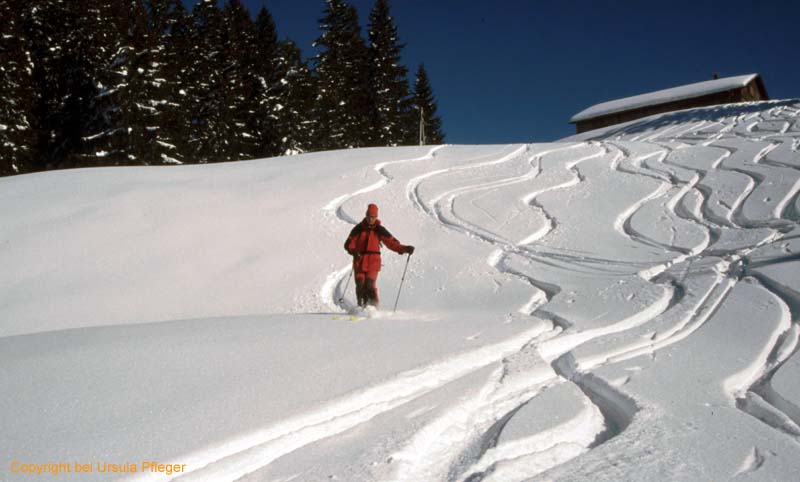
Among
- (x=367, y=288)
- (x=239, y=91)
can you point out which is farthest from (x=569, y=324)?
(x=239, y=91)

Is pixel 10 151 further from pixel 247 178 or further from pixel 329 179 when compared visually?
pixel 329 179

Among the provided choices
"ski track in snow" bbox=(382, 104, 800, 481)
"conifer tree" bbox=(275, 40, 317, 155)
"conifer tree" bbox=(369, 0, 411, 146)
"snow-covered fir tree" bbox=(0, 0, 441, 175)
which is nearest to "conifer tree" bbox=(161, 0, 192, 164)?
"snow-covered fir tree" bbox=(0, 0, 441, 175)

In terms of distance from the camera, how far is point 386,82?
1697 inches

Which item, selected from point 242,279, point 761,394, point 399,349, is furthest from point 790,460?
point 242,279

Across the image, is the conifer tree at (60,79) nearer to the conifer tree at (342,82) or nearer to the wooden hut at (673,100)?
the conifer tree at (342,82)

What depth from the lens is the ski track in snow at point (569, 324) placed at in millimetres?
2668

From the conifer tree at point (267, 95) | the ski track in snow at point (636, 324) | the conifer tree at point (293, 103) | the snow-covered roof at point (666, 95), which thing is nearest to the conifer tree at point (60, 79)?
the conifer tree at point (267, 95)

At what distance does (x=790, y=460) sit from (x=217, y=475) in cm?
256

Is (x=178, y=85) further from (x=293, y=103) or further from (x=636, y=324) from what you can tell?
(x=636, y=324)

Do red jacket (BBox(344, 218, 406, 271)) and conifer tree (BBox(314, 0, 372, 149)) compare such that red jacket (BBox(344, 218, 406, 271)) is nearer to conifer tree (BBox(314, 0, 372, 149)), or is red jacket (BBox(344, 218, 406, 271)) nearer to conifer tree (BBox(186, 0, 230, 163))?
conifer tree (BBox(186, 0, 230, 163))

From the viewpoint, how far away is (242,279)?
24.6ft

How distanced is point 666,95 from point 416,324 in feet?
123

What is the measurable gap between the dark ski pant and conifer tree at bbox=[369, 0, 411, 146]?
35.8 meters

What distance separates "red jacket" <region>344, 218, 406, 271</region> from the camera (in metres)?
6.17
